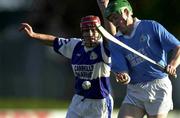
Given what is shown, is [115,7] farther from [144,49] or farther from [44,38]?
[44,38]

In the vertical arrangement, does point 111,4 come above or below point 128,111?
above

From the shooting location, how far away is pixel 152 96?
1134cm

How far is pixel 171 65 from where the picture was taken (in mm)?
10977

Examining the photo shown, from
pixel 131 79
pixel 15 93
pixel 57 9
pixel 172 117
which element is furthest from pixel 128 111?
pixel 15 93

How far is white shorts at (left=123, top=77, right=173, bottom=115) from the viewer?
11320 millimetres

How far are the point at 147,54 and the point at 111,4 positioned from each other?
0.67 meters

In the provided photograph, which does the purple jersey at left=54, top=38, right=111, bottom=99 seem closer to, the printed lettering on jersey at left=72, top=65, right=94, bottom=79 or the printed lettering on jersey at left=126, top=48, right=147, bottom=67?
the printed lettering on jersey at left=72, top=65, right=94, bottom=79

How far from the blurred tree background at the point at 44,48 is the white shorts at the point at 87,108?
1442 centimetres

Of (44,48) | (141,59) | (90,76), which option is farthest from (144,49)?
(44,48)

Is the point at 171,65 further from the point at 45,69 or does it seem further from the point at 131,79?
the point at 45,69

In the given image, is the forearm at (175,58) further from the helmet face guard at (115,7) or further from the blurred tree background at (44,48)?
the blurred tree background at (44,48)

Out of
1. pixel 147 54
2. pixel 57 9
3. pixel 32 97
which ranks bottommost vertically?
pixel 32 97

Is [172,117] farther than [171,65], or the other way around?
[172,117]

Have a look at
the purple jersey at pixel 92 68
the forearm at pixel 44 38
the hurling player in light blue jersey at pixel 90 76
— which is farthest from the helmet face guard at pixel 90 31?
the forearm at pixel 44 38
